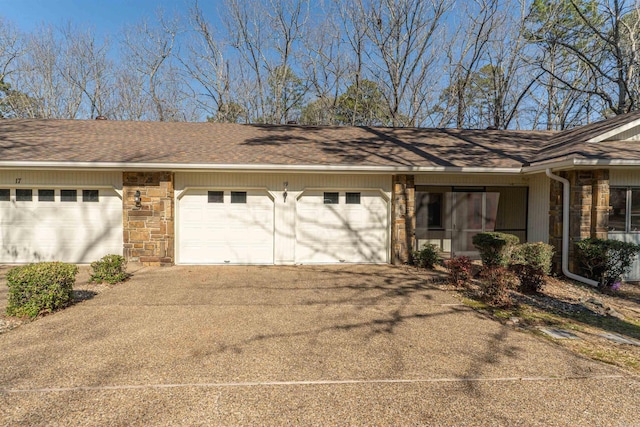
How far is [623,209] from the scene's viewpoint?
768cm

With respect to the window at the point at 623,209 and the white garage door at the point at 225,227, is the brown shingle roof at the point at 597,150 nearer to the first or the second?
the window at the point at 623,209

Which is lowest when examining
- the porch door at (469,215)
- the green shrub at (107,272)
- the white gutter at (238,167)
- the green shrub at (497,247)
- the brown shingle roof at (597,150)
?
the green shrub at (107,272)

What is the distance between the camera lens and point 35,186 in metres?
8.41

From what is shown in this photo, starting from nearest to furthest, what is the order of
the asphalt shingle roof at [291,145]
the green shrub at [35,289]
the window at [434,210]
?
the green shrub at [35,289] < the asphalt shingle roof at [291,145] < the window at [434,210]

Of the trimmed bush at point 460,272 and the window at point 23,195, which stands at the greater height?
the window at point 23,195

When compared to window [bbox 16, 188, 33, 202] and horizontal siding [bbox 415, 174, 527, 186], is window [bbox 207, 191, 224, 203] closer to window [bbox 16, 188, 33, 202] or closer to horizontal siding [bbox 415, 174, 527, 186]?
window [bbox 16, 188, 33, 202]

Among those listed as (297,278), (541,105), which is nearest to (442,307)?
(297,278)

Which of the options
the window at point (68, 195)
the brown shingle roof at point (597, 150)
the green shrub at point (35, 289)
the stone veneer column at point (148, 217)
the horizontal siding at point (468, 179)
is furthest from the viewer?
the horizontal siding at point (468, 179)

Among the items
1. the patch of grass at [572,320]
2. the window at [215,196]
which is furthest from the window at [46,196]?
the patch of grass at [572,320]

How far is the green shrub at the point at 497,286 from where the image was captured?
561 centimetres

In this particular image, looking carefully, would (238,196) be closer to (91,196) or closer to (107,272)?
(107,272)

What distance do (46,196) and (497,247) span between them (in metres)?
11.1

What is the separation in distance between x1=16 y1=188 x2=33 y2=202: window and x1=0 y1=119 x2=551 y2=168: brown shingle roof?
0.94 m

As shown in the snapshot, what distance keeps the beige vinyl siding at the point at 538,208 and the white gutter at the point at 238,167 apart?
0.80 meters
